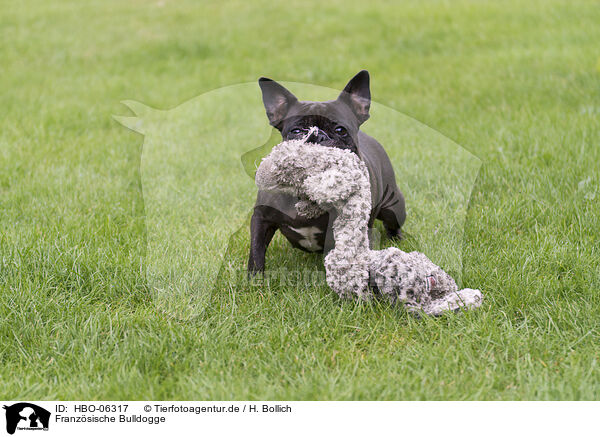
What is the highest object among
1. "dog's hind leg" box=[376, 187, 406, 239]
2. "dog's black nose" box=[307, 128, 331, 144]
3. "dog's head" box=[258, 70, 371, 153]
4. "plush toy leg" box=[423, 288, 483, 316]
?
"dog's head" box=[258, 70, 371, 153]

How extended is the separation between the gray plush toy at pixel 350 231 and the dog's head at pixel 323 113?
0.15 meters

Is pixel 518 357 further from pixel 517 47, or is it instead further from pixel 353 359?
pixel 517 47

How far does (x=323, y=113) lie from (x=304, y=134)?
0.17 meters

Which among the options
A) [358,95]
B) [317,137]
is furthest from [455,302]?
[358,95]

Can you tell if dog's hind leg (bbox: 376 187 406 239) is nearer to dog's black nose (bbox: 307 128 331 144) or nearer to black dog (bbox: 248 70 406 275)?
black dog (bbox: 248 70 406 275)

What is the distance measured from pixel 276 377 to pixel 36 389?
100cm

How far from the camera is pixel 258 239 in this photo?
124 inches

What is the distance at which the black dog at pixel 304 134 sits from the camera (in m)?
2.99

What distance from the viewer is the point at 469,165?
15.7ft

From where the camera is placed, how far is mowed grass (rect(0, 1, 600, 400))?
2.48 metres
